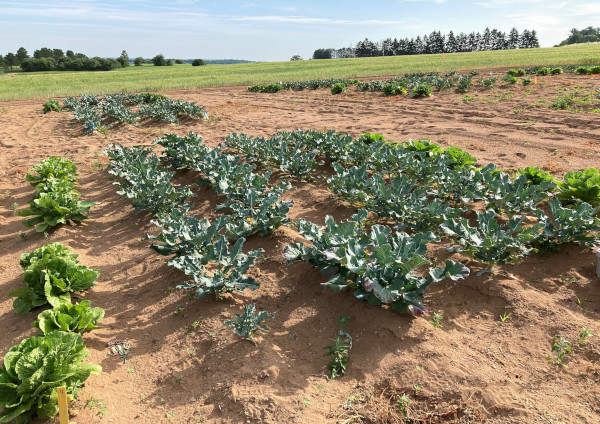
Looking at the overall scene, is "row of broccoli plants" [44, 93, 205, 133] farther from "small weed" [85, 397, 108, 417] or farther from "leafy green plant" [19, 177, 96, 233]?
"small weed" [85, 397, 108, 417]

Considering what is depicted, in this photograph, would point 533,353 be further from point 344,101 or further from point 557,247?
point 344,101

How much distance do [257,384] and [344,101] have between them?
16.6 meters

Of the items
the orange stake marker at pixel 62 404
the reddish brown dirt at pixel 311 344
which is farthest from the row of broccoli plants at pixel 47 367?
the orange stake marker at pixel 62 404

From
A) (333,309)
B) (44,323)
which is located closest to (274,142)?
(333,309)

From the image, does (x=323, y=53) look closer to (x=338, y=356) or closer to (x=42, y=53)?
(x=42, y=53)

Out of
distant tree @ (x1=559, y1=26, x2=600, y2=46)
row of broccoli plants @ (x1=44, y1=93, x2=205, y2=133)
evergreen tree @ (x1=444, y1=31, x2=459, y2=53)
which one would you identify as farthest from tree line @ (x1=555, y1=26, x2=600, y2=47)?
row of broccoli plants @ (x1=44, y1=93, x2=205, y2=133)

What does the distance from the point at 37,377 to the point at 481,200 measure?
5.34 meters

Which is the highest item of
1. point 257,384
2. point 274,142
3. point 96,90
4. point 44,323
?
point 96,90

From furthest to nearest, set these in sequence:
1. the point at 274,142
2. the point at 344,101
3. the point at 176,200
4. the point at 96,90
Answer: the point at 96,90 → the point at 344,101 → the point at 274,142 → the point at 176,200

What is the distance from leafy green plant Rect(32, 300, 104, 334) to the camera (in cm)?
333

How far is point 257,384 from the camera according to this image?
301 cm

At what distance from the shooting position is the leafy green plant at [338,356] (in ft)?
10.1

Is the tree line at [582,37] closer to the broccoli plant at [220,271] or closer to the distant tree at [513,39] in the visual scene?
the distant tree at [513,39]

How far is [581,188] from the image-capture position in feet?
16.4
